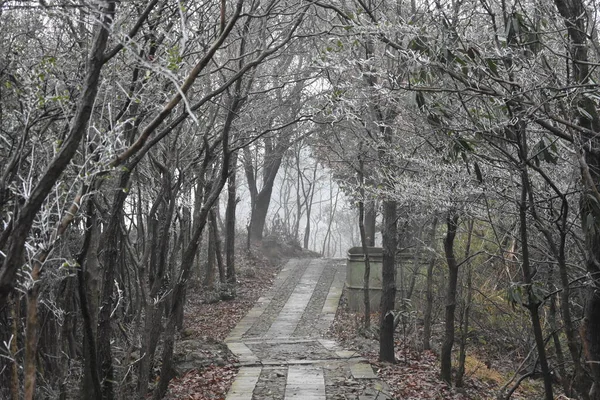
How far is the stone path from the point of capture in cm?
825

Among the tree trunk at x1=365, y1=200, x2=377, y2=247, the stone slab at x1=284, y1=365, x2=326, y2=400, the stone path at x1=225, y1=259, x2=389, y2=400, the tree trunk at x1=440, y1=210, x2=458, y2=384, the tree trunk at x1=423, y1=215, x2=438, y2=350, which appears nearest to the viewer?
the stone slab at x1=284, y1=365, x2=326, y2=400

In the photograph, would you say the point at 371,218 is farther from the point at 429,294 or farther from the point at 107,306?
the point at 107,306

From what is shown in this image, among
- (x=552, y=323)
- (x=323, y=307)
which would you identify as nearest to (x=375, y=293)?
(x=323, y=307)

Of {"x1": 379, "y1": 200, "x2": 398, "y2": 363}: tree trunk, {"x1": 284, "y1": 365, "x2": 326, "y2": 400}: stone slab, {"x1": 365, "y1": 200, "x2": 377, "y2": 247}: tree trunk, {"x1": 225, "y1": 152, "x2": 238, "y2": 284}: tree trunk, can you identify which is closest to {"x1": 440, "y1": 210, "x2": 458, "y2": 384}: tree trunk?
{"x1": 379, "y1": 200, "x2": 398, "y2": 363}: tree trunk

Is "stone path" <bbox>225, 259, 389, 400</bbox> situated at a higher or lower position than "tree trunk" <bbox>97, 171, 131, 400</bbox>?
lower

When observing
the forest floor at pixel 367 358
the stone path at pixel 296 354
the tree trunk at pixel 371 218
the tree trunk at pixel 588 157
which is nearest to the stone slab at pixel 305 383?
the stone path at pixel 296 354

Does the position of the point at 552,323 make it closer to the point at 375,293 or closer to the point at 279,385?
the point at 279,385

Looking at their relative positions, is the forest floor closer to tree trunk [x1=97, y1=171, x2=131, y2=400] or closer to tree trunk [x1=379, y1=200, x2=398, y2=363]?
tree trunk [x1=379, y1=200, x2=398, y2=363]

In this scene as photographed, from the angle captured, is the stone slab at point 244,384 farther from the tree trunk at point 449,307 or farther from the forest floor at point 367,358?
the tree trunk at point 449,307

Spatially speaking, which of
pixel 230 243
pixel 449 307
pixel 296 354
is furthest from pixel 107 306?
pixel 230 243

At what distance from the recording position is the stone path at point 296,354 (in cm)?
825

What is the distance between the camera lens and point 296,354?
10719 millimetres

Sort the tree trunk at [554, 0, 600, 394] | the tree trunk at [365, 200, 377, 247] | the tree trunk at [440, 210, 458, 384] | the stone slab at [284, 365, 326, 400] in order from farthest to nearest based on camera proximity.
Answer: the tree trunk at [365, 200, 377, 247], the tree trunk at [440, 210, 458, 384], the stone slab at [284, 365, 326, 400], the tree trunk at [554, 0, 600, 394]

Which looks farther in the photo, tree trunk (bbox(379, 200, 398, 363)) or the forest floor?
tree trunk (bbox(379, 200, 398, 363))
